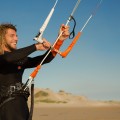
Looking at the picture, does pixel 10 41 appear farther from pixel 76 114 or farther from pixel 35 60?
pixel 76 114

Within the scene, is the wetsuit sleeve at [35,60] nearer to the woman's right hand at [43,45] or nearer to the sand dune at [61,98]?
the woman's right hand at [43,45]

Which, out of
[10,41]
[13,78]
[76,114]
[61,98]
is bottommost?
[13,78]

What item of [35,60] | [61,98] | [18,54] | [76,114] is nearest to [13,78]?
[18,54]

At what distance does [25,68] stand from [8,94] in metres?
0.70

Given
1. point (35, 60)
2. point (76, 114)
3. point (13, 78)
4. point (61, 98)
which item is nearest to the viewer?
point (13, 78)

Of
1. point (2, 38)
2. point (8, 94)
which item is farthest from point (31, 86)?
point (2, 38)

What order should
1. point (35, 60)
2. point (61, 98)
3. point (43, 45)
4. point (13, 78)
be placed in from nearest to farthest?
point (43, 45) < point (13, 78) < point (35, 60) < point (61, 98)

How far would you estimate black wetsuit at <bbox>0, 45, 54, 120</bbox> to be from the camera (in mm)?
5305

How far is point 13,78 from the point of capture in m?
5.69

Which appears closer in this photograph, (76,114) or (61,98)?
(76,114)

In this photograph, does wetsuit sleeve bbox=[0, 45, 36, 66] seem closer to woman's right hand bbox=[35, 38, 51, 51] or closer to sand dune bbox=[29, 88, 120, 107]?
woman's right hand bbox=[35, 38, 51, 51]

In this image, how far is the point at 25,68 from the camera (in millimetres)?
Answer: 6082

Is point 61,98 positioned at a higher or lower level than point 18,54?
higher

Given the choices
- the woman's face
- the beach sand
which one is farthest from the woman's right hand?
the beach sand
